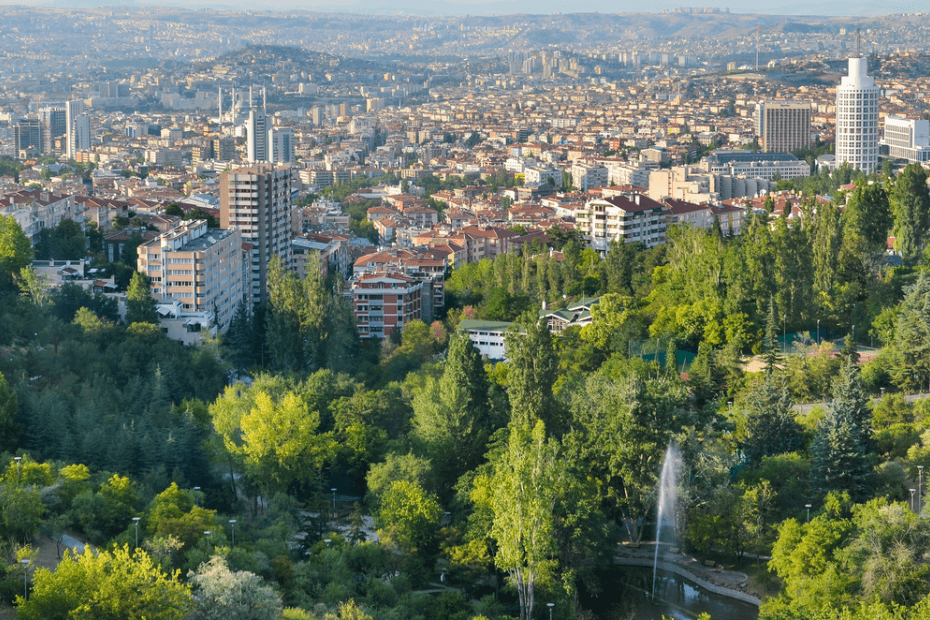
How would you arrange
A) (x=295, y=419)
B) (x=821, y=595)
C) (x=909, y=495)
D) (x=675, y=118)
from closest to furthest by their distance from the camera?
(x=821, y=595) → (x=909, y=495) → (x=295, y=419) → (x=675, y=118)

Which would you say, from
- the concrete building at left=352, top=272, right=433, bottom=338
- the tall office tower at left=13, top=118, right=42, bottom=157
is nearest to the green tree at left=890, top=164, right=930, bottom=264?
the concrete building at left=352, top=272, right=433, bottom=338

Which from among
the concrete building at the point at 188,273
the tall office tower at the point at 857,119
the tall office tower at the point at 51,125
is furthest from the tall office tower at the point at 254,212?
the tall office tower at the point at 51,125

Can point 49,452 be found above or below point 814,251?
below

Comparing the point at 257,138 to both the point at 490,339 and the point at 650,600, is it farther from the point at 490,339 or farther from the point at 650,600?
the point at 650,600

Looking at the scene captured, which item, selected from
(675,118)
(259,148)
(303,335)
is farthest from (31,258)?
(675,118)

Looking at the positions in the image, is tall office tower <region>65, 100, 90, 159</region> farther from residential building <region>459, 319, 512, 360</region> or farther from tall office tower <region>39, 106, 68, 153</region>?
residential building <region>459, 319, 512, 360</region>

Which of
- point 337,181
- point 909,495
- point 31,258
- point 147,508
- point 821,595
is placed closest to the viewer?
point 821,595

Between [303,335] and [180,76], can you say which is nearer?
[303,335]

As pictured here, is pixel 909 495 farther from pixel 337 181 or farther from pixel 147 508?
pixel 337 181

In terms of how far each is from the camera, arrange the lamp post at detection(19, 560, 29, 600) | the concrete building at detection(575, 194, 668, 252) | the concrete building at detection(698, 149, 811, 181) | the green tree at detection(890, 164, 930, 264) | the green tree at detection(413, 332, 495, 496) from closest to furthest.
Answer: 1. the lamp post at detection(19, 560, 29, 600)
2. the green tree at detection(413, 332, 495, 496)
3. the green tree at detection(890, 164, 930, 264)
4. the concrete building at detection(575, 194, 668, 252)
5. the concrete building at detection(698, 149, 811, 181)
